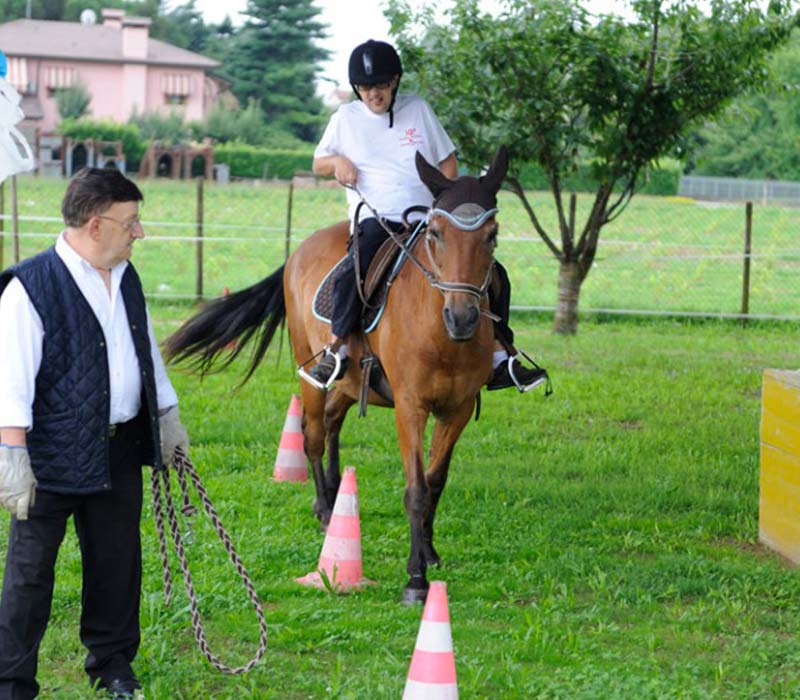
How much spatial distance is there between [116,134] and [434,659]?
57.7 m

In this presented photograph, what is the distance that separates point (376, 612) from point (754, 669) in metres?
1.72

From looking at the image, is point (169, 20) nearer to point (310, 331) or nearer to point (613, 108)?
point (613, 108)

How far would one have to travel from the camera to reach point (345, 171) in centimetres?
714

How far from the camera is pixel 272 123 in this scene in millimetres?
71000

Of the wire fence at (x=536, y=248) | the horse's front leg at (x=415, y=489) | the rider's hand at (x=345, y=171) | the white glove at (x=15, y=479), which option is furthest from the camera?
the wire fence at (x=536, y=248)

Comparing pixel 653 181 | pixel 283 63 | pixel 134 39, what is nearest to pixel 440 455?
pixel 653 181

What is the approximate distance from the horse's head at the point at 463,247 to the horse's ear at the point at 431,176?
9 cm

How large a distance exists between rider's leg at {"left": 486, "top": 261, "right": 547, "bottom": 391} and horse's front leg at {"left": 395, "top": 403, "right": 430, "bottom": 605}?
666mm

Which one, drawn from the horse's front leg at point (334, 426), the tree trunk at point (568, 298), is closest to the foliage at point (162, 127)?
the tree trunk at point (568, 298)

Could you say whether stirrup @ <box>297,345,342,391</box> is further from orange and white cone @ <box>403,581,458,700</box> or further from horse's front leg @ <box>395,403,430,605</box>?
orange and white cone @ <box>403,581,458,700</box>

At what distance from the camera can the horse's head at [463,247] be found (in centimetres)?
605

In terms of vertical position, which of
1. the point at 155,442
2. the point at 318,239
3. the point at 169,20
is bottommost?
the point at 155,442

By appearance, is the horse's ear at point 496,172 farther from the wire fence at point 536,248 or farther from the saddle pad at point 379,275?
the wire fence at point 536,248

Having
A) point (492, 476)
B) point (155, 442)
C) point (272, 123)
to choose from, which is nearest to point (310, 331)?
point (492, 476)
